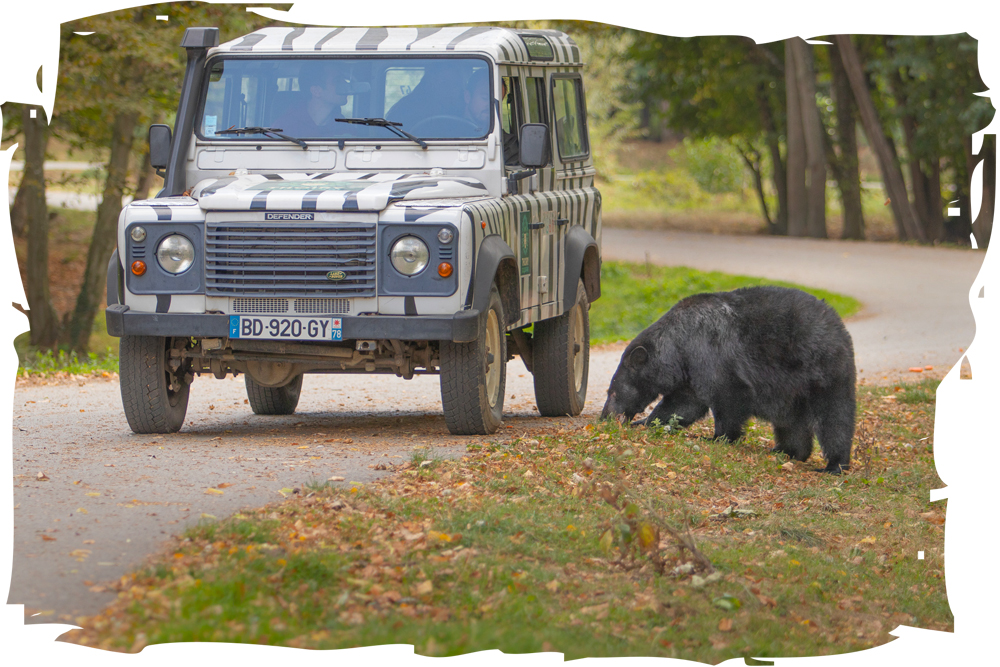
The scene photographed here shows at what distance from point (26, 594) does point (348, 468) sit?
2.73m

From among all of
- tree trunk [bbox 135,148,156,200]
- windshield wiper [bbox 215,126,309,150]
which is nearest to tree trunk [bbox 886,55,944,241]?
tree trunk [bbox 135,148,156,200]

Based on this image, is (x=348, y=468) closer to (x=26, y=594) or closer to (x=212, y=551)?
(x=212, y=551)

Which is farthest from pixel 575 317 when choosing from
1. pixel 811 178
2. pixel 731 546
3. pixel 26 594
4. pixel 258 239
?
pixel 811 178

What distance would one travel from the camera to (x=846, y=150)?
28016mm

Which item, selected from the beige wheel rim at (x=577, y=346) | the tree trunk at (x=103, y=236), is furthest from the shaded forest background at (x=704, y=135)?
the beige wheel rim at (x=577, y=346)

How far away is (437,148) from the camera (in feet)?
27.6

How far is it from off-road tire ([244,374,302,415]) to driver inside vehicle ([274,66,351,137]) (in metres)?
2.45

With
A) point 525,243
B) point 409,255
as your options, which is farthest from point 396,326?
point 525,243

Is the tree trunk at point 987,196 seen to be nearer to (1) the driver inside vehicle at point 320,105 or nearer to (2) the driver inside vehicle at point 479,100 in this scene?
(2) the driver inside vehicle at point 479,100

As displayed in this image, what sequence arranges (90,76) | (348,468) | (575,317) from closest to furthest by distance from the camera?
1. (348,468)
2. (575,317)
3. (90,76)

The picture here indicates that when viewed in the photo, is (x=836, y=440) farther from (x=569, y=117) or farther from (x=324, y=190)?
(x=324, y=190)

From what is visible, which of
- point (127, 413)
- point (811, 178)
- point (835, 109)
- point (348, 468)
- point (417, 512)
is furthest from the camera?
Answer: point (835, 109)

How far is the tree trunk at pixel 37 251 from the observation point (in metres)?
17.0

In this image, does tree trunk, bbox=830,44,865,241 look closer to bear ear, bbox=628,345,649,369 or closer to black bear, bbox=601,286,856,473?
black bear, bbox=601,286,856,473
